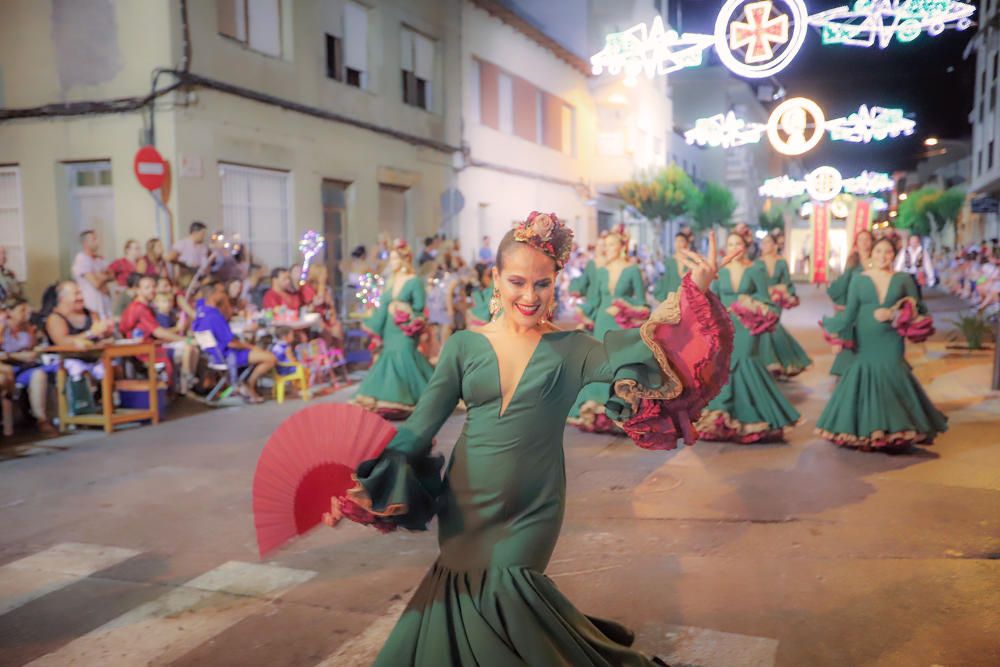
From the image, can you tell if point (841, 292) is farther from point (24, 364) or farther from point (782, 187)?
point (782, 187)

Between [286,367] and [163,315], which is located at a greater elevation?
[163,315]

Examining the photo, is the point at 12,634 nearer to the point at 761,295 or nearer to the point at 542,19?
the point at 761,295

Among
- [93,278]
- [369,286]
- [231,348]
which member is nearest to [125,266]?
[93,278]

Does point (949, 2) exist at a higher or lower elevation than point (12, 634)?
higher

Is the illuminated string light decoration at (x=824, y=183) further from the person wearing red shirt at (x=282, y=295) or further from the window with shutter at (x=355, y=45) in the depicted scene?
the person wearing red shirt at (x=282, y=295)

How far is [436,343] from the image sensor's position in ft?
49.5

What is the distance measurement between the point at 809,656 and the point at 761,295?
547cm

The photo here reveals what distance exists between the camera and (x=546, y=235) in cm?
299

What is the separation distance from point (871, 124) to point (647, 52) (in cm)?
462

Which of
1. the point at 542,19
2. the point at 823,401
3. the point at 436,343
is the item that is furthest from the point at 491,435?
the point at 542,19

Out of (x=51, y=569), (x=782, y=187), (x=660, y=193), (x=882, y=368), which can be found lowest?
(x=51, y=569)

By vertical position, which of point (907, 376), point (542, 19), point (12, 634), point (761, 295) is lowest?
point (12, 634)

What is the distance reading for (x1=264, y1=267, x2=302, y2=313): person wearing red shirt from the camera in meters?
11.8

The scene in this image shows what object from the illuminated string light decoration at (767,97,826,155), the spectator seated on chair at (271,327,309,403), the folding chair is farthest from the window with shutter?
the illuminated string light decoration at (767,97,826,155)
